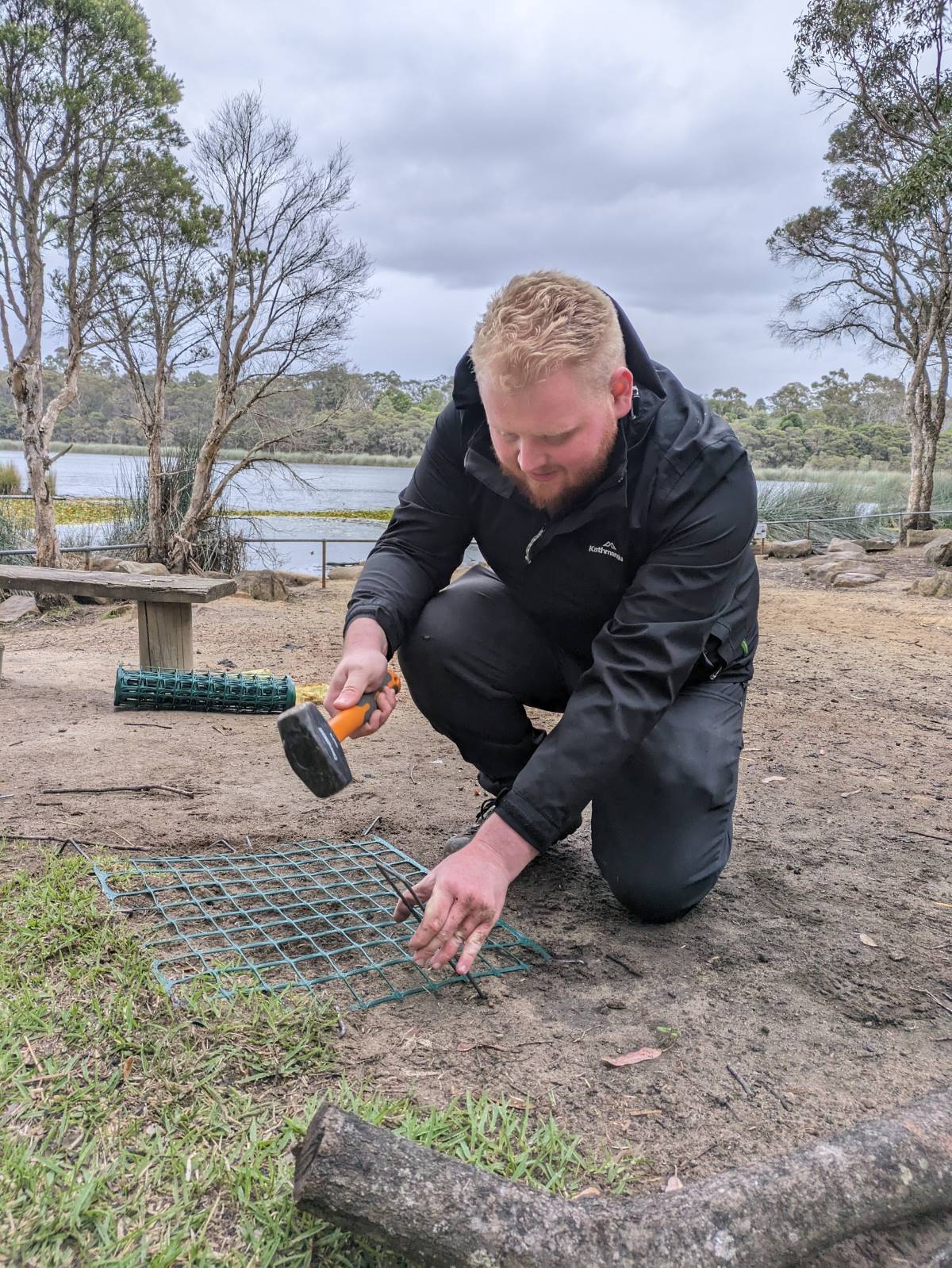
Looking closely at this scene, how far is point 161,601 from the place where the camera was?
459 cm

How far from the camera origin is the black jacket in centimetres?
167

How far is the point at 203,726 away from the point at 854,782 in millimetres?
2487

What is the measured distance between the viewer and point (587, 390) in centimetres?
166

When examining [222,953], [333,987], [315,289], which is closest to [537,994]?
[333,987]

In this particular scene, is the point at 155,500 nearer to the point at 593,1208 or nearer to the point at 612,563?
the point at 612,563

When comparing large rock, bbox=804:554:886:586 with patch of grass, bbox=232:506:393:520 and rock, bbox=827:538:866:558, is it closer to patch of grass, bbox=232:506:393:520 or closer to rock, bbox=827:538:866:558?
rock, bbox=827:538:866:558

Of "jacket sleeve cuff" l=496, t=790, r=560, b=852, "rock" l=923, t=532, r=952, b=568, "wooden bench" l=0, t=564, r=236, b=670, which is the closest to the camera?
"jacket sleeve cuff" l=496, t=790, r=560, b=852

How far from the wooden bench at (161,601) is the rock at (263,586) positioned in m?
3.88

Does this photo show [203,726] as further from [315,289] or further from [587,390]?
[315,289]

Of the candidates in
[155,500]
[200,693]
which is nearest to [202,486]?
[155,500]

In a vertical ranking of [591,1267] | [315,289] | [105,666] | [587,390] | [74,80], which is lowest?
[105,666]

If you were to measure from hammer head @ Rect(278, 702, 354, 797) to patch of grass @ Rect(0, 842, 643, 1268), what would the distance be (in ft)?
1.31

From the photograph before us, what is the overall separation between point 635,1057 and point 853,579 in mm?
9251

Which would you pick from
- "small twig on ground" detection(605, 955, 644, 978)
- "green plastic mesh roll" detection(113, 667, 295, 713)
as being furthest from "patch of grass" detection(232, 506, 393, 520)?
"small twig on ground" detection(605, 955, 644, 978)
